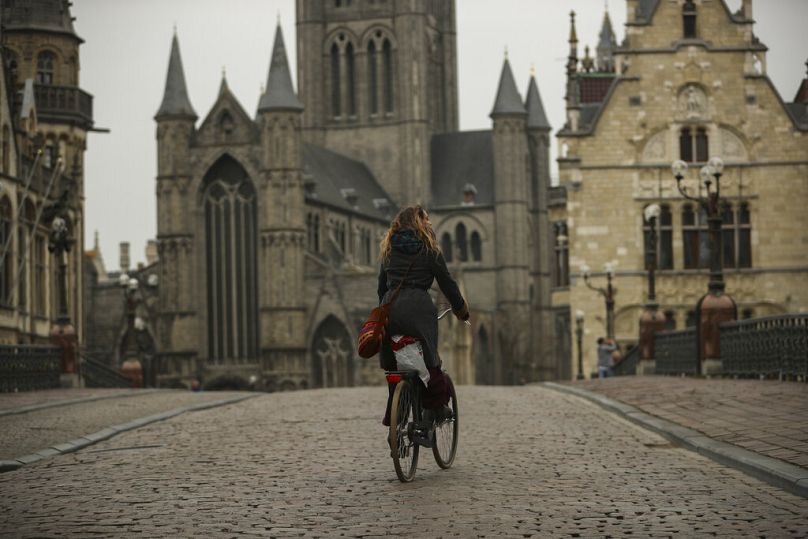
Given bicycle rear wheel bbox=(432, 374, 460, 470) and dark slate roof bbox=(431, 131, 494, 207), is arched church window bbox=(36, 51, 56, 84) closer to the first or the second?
dark slate roof bbox=(431, 131, 494, 207)

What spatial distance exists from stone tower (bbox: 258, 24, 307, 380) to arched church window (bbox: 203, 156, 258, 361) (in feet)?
4.77

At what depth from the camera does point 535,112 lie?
98.3 m

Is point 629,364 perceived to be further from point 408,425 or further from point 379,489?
point 379,489

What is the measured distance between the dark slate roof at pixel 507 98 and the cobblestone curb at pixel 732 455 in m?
75.1

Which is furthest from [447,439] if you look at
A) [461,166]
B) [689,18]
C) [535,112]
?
[535,112]

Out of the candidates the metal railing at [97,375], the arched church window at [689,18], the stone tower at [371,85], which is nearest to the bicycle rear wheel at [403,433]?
the metal railing at [97,375]

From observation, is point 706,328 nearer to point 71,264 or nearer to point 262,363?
point 71,264

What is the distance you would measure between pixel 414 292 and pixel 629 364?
29382 mm

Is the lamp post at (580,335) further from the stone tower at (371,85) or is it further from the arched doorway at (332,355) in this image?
the stone tower at (371,85)

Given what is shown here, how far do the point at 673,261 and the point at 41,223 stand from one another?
20.2 metres

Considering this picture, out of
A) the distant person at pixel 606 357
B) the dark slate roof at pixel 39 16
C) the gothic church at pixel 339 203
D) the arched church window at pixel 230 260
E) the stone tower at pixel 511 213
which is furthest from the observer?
the stone tower at pixel 511 213

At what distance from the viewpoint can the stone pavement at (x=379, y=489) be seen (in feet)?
Answer: 31.9

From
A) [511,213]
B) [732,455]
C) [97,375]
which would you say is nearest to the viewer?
[732,455]

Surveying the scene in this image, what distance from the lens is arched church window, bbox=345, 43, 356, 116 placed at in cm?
9475
